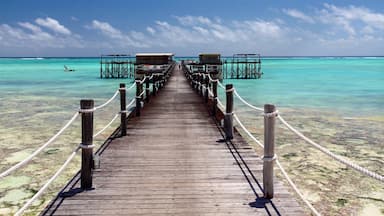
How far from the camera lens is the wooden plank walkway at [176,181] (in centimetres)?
425

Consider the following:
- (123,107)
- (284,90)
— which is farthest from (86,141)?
(284,90)

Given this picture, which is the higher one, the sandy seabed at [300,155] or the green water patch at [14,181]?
the sandy seabed at [300,155]

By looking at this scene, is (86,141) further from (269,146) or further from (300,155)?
(300,155)

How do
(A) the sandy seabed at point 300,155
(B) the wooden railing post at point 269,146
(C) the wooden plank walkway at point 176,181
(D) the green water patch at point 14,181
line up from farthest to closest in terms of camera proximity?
(D) the green water patch at point 14,181
(A) the sandy seabed at point 300,155
(B) the wooden railing post at point 269,146
(C) the wooden plank walkway at point 176,181

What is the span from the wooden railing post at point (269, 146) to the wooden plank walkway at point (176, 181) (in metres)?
0.17

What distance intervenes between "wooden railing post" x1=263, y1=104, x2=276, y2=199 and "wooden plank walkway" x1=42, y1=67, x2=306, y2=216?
174 millimetres

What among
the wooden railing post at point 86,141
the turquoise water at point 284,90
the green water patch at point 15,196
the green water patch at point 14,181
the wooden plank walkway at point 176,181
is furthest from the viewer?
the turquoise water at point 284,90

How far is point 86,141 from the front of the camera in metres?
4.77

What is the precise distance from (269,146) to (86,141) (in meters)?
2.31

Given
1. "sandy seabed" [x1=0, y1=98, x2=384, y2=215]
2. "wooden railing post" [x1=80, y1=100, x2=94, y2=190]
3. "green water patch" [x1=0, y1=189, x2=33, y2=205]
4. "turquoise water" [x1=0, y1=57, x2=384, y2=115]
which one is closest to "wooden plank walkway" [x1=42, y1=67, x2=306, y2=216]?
"wooden railing post" [x1=80, y1=100, x2=94, y2=190]

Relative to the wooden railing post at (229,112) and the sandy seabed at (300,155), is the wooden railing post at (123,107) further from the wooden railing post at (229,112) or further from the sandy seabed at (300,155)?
the wooden railing post at (229,112)

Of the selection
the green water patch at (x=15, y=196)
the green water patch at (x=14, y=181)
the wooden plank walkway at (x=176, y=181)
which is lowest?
the green water patch at (x=15, y=196)

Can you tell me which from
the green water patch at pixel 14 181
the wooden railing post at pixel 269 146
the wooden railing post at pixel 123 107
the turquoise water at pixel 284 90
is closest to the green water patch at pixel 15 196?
the green water patch at pixel 14 181

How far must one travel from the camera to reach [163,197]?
15.0 feet
